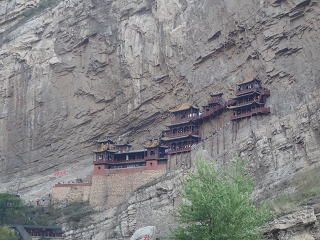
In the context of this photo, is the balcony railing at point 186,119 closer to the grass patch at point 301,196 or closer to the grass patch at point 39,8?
the grass patch at point 301,196

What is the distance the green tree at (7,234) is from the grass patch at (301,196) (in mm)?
18984

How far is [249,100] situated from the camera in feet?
106

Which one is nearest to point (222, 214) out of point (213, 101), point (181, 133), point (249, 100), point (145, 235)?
point (145, 235)

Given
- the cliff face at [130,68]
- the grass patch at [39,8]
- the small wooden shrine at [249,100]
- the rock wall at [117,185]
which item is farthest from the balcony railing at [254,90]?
the grass patch at [39,8]

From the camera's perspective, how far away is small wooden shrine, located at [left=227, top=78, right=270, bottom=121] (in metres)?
30.7

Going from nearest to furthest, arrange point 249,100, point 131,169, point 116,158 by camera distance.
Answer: point 249,100, point 131,169, point 116,158

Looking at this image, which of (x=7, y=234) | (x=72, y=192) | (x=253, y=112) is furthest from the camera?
(x=72, y=192)

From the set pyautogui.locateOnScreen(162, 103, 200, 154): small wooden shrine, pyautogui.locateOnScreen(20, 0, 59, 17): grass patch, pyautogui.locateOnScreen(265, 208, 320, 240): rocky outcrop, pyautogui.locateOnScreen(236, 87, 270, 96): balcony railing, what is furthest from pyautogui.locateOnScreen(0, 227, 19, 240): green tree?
pyautogui.locateOnScreen(20, 0, 59, 17): grass patch

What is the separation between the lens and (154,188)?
2970 centimetres

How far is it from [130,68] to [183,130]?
9.33 m

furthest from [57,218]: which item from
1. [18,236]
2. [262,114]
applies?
[262,114]

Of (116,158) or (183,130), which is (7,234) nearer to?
(116,158)

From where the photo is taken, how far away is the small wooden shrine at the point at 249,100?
30688 mm

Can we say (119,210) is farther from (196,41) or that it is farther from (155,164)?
(196,41)
